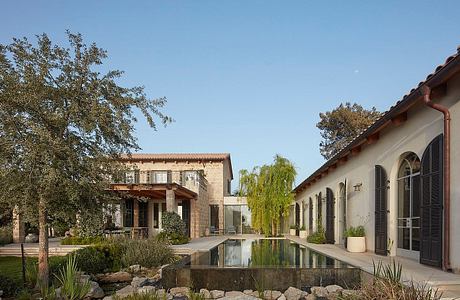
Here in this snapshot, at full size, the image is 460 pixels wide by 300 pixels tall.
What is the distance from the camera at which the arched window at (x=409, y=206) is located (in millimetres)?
11195

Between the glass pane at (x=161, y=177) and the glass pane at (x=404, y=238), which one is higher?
the glass pane at (x=161, y=177)

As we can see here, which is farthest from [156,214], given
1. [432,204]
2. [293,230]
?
[432,204]

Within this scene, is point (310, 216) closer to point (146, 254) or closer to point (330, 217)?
point (330, 217)

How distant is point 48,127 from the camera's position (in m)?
8.52

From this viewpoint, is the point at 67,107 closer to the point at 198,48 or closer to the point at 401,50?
the point at 198,48

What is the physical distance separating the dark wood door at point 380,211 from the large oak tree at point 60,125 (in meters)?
6.81

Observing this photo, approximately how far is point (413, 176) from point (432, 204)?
1.96m

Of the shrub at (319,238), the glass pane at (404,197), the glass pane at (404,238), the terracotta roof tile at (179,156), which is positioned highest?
the terracotta roof tile at (179,156)

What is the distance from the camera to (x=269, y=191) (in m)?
28.6

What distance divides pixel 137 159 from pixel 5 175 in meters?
23.5

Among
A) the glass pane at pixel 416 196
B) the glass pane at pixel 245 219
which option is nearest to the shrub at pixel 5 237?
the glass pane at pixel 416 196

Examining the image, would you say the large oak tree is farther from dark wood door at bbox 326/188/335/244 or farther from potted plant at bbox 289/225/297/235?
potted plant at bbox 289/225/297/235

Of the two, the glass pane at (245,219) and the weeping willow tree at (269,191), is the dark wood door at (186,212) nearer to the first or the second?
the weeping willow tree at (269,191)

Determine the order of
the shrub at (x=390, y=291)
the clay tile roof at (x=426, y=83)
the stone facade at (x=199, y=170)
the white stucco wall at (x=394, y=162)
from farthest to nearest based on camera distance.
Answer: the stone facade at (x=199, y=170) < the white stucco wall at (x=394, y=162) < the clay tile roof at (x=426, y=83) < the shrub at (x=390, y=291)
